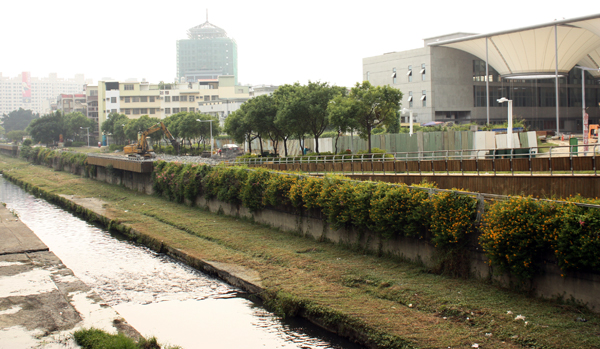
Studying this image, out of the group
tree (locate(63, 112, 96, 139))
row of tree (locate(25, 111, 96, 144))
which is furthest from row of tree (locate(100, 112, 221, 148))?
row of tree (locate(25, 111, 96, 144))

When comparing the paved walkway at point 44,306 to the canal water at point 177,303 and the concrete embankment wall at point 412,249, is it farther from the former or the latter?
the concrete embankment wall at point 412,249

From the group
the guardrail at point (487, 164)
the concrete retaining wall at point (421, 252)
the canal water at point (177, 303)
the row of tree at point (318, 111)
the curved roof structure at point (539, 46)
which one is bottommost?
the canal water at point (177, 303)

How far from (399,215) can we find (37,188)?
52.4m

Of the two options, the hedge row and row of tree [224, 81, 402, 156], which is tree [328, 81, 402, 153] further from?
the hedge row

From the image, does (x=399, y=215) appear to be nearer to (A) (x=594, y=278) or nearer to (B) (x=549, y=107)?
(A) (x=594, y=278)

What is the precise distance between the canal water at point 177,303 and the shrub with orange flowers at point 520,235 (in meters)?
4.54

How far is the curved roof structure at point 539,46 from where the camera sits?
69.6 metres

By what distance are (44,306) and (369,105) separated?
34.3 m

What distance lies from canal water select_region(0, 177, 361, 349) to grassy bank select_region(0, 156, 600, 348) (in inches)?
28.6

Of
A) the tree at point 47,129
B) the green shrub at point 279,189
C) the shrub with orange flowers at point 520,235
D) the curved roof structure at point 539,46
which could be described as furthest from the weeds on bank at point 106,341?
the tree at point 47,129

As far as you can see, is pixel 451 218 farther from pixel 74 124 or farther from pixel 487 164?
pixel 74 124

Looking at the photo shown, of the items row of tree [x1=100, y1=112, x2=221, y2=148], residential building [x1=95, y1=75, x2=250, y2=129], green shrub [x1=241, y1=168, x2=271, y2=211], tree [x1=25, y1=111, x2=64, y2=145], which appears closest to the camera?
green shrub [x1=241, y1=168, x2=271, y2=211]

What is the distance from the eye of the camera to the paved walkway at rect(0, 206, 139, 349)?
12414 millimetres

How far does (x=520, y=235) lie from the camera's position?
13.6 metres
